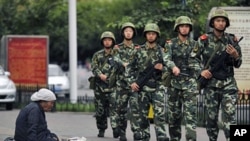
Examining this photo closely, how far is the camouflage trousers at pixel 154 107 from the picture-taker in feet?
39.2

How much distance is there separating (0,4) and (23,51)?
8794 millimetres

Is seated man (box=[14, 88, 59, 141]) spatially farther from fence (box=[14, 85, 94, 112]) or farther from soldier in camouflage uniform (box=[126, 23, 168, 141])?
fence (box=[14, 85, 94, 112])

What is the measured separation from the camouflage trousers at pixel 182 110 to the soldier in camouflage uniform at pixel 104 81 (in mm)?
2084

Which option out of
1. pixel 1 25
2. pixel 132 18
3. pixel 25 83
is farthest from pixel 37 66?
pixel 1 25

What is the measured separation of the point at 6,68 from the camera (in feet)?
77.2

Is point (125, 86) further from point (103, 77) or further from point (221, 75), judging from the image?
point (221, 75)

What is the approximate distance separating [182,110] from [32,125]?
2.96m

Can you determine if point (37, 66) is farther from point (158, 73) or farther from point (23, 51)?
point (158, 73)

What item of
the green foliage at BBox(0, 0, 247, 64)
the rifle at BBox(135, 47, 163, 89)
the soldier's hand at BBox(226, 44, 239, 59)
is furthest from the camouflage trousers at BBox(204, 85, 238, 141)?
the green foliage at BBox(0, 0, 247, 64)

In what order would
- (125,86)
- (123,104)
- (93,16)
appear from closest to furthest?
(125,86) < (123,104) < (93,16)

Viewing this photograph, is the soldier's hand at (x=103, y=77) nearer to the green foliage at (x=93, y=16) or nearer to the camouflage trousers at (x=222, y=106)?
the camouflage trousers at (x=222, y=106)

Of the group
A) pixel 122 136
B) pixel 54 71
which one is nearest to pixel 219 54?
pixel 122 136

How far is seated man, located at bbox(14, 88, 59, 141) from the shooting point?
969 cm

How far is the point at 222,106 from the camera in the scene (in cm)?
1091
